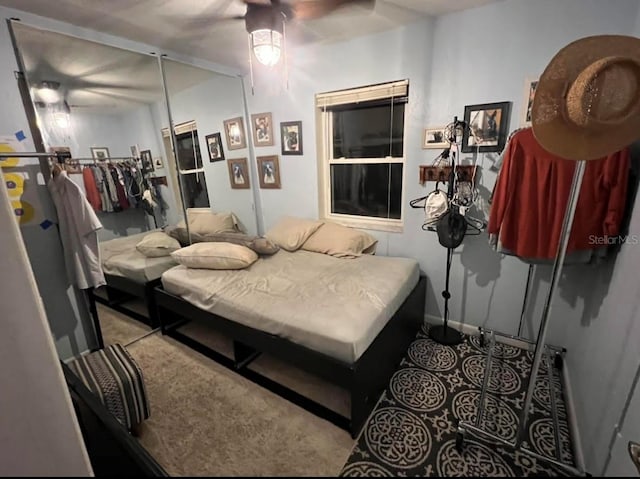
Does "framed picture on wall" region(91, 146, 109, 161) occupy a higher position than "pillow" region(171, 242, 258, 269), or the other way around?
"framed picture on wall" region(91, 146, 109, 161)

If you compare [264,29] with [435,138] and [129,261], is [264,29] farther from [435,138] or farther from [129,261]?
[129,261]

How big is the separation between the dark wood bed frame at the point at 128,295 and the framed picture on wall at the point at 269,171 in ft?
4.97

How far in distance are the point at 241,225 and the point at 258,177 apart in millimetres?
563

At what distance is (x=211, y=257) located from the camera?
77.7 inches

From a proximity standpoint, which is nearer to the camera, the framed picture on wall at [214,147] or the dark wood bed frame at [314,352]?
the dark wood bed frame at [314,352]

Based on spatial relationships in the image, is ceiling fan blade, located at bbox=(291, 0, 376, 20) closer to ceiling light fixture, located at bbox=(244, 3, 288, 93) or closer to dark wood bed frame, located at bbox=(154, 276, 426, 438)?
ceiling light fixture, located at bbox=(244, 3, 288, 93)

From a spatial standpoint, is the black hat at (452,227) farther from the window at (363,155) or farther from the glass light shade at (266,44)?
the glass light shade at (266,44)

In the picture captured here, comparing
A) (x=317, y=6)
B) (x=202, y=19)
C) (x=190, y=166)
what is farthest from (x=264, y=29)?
(x=190, y=166)

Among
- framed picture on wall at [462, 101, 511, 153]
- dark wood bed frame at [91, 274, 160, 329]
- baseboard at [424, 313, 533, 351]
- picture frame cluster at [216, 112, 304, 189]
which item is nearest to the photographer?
dark wood bed frame at [91, 274, 160, 329]

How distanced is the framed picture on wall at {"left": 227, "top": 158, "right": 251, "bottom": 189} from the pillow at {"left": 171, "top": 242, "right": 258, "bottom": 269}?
869mm

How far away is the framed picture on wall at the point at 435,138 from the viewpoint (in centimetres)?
198

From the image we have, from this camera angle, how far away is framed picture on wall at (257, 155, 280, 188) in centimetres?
276

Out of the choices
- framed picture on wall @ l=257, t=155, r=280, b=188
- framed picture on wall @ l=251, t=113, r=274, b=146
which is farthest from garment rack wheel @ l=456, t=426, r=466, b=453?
framed picture on wall @ l=251, t=113, r=274, b=146

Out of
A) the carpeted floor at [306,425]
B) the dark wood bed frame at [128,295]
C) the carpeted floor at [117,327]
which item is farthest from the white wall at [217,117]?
the carpeted floor at [306,425]
